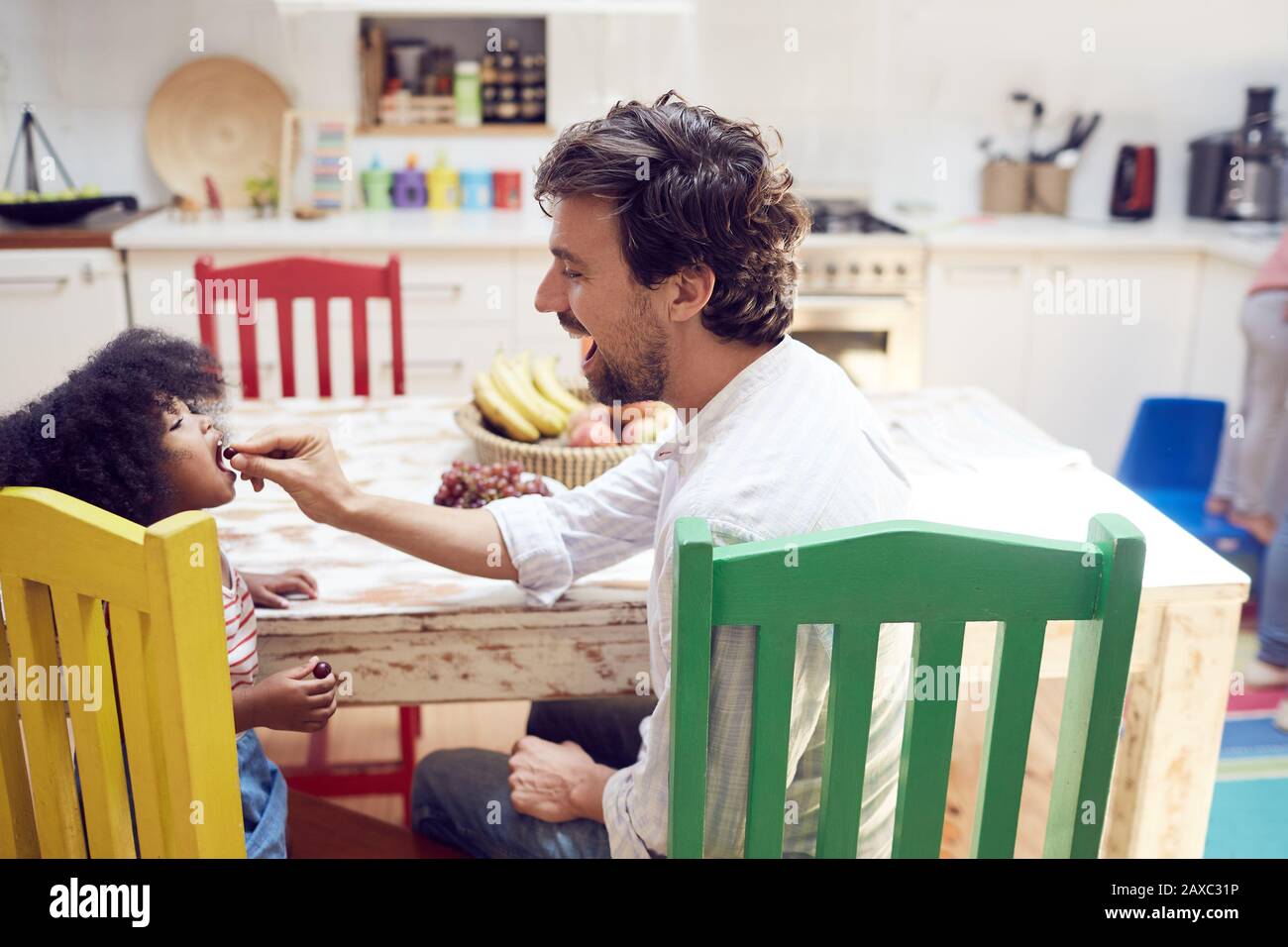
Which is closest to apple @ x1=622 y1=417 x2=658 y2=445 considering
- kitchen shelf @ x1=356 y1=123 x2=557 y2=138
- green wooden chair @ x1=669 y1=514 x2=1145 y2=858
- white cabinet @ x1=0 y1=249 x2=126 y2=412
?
green wooden chair @ x1=669 y1=514 x2=1145 y2=858

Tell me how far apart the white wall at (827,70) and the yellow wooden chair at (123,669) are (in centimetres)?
312

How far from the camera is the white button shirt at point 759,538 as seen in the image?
1044 mm

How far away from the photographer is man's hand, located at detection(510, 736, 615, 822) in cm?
130

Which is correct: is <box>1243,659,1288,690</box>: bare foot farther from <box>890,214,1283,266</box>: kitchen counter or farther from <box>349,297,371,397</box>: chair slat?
<box>349,297,371,397</box>: chair slat

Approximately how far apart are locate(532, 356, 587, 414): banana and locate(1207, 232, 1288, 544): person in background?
1.90 metres

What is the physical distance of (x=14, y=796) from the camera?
40.8 inches

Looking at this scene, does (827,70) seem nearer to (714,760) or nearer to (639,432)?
(639,432)

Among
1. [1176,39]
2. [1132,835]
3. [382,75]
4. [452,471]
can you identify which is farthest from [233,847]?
[1176,39]

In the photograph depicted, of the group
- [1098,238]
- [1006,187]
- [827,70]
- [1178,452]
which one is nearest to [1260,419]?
[1178,452]

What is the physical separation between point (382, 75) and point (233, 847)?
3.28 metres

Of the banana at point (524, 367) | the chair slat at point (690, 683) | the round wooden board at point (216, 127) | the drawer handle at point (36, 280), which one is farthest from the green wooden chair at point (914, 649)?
the round wooden board at point (216, 127)

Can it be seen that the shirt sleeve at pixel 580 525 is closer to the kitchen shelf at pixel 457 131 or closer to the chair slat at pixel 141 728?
the chair slat at pixel 141 728
